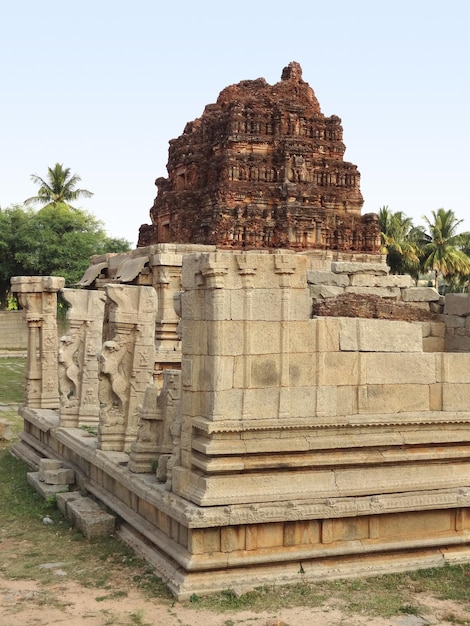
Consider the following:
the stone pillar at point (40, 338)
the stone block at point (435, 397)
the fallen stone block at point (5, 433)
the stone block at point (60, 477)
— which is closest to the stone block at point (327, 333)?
the stone block at point (435, 397)

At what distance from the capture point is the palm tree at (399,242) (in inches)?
1855

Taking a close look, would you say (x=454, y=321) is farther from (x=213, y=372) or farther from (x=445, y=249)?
(x=445, y=249)

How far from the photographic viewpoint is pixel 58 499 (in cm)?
1025

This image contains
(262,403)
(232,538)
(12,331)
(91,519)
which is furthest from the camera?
(12,331)

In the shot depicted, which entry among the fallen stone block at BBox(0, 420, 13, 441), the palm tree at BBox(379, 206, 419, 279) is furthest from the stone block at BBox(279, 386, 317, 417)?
the palm tree at BBox(379, 206, 419, 279)

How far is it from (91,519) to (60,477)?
231 cm

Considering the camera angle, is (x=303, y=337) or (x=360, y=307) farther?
(x=360, y=307)

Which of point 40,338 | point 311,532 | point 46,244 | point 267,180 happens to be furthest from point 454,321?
point 46,244

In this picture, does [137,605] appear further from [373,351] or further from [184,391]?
[373,351]

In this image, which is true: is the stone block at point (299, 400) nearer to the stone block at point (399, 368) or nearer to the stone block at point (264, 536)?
the stone block at point (399, 368)

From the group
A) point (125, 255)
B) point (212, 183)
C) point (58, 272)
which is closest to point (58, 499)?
point (125, 255)

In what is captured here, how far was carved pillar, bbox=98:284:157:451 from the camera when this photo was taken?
988 centimetres

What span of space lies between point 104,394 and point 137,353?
698 millimetres

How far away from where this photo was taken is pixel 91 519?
8.91 meters
